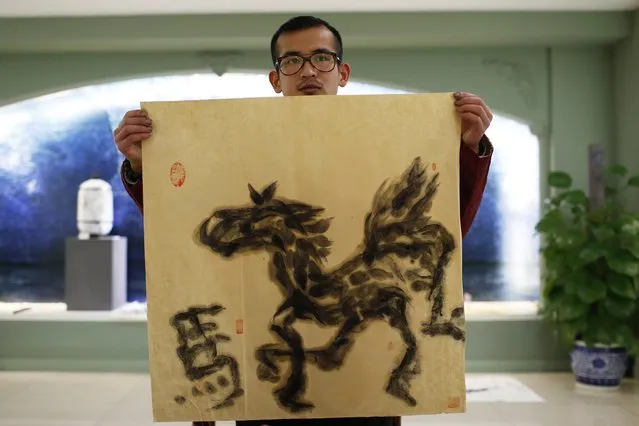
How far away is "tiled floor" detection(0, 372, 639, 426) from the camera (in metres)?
2.58

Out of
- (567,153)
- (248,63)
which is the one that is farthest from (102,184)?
(567,153)

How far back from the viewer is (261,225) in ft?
3.22

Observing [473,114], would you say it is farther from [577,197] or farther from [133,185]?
[577,197]

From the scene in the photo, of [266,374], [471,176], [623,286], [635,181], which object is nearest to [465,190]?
[471,176]

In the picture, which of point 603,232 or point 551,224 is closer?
point 603,232

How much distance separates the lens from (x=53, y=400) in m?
2.92

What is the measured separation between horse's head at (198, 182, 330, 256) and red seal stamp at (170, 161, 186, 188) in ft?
0.25

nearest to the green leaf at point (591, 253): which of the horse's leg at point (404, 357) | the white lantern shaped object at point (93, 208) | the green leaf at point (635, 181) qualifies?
the green leaf at point (635, 181)

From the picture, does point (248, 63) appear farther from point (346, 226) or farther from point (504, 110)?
point (346, 226)

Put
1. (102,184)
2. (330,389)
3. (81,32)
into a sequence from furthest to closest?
(102,184)
(81,32)
(330,389)

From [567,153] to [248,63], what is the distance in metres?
2.02

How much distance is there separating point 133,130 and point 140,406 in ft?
7.16

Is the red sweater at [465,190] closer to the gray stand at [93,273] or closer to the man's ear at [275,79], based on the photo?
the man's ear at [275,79]

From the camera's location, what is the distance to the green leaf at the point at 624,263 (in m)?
2.96
